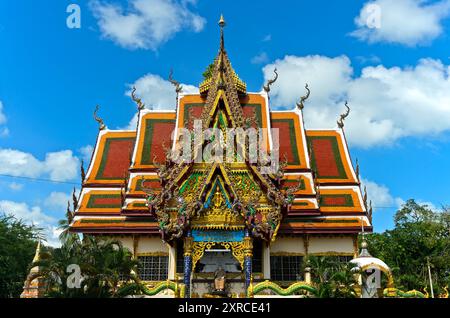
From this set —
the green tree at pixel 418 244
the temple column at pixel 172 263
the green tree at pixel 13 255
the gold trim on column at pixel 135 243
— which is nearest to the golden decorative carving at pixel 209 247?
the temple column at pixel 172 263

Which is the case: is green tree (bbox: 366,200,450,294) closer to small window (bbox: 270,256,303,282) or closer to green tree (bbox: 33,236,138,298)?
small window (bbox: 270,256,303,282)

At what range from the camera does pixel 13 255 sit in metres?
28.0

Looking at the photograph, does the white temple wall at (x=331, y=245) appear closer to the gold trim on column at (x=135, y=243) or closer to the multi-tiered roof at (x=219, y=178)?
the multi-tiered roof at (x=219, y=178)

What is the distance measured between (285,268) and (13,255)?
54.4ft

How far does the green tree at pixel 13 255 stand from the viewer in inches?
1029

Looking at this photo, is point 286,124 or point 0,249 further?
point 0,249

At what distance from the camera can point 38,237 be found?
34875 millimetres

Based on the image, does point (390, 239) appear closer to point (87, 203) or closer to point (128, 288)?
point (87, 203)

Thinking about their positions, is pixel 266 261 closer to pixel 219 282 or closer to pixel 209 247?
pixel 209 247

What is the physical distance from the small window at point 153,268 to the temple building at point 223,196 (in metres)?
0.04

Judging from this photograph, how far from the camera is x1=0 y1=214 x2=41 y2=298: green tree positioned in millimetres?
26125

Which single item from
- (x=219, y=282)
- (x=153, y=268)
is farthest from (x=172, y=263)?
(x=219, y=282)
